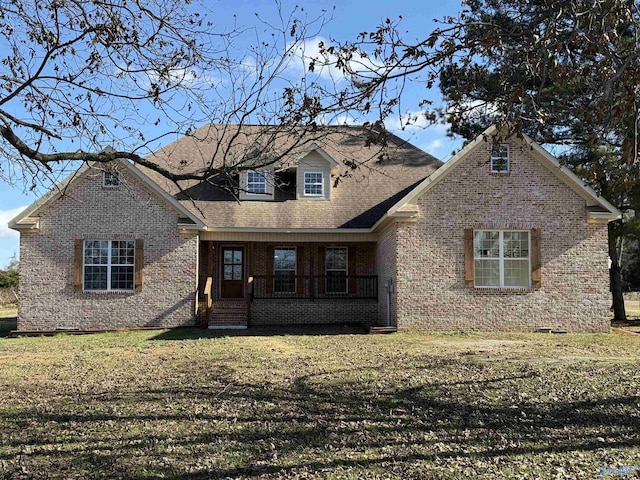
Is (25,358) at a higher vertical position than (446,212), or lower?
lower

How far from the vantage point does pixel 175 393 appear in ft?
27.1

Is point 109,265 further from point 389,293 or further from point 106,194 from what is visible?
point 389,293

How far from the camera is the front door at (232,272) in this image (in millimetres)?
20484

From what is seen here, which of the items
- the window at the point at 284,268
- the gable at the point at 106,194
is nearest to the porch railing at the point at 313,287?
the window at the point at 284,268

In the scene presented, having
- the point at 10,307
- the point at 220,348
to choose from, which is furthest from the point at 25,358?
the point at 10,307

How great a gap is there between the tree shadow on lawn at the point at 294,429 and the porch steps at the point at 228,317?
9.33m

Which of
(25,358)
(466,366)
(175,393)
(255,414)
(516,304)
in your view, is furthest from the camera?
(516,304)

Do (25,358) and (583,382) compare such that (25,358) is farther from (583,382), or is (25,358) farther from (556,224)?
(556,224)

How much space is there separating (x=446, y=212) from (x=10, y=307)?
→ 29783mm

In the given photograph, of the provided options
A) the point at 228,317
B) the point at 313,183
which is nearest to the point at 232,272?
the point at 228,317

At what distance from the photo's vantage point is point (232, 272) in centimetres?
2066

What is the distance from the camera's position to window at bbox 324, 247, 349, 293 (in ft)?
67.3

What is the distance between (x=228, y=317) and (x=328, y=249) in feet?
14.8

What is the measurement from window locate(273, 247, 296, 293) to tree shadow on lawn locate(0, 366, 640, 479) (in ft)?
38.2
